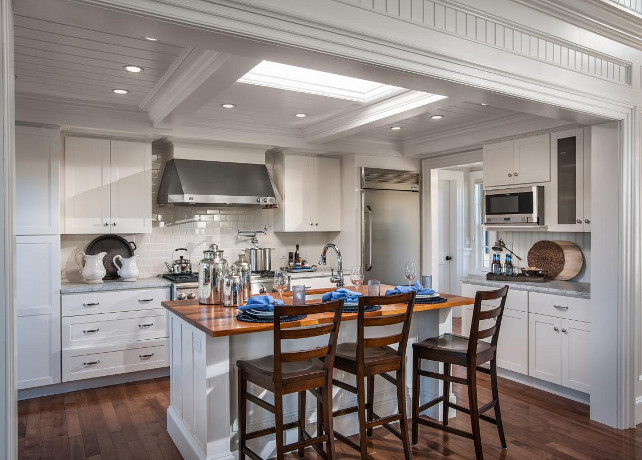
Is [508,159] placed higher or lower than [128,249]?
higher

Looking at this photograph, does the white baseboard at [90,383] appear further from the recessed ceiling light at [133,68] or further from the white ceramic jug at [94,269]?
the recessed ceiling light at [133,68]

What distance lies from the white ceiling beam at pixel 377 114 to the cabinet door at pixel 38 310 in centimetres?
264

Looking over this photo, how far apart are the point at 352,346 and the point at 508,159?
2803 millimetres

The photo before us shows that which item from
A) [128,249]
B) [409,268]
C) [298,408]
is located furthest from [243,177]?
[298,408]

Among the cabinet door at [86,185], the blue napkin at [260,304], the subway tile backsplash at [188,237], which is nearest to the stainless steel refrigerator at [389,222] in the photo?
the subway tile backsplash at [188,237]

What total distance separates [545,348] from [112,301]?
377 cm

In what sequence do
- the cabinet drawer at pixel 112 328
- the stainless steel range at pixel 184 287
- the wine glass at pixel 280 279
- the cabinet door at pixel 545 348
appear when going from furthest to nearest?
the stainless steel range at pixel 184 287, the cabinet drawer at pixel 112 328, the cabinet door at pixel 545 348, the wine glass at pixel 280 279

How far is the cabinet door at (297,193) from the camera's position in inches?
220

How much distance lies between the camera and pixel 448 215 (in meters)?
7.52

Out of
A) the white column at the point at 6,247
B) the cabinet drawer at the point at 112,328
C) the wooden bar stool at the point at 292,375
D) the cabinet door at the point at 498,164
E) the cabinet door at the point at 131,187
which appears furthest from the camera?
the cabinet door at the point at 498,164

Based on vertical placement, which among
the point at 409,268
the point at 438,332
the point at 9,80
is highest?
the point at 9,80

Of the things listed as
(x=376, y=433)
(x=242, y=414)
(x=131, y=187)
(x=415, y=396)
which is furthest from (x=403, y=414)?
(x=131, y=187)

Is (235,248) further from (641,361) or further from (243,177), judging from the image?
(641,361)

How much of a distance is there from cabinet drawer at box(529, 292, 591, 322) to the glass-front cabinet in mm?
650
